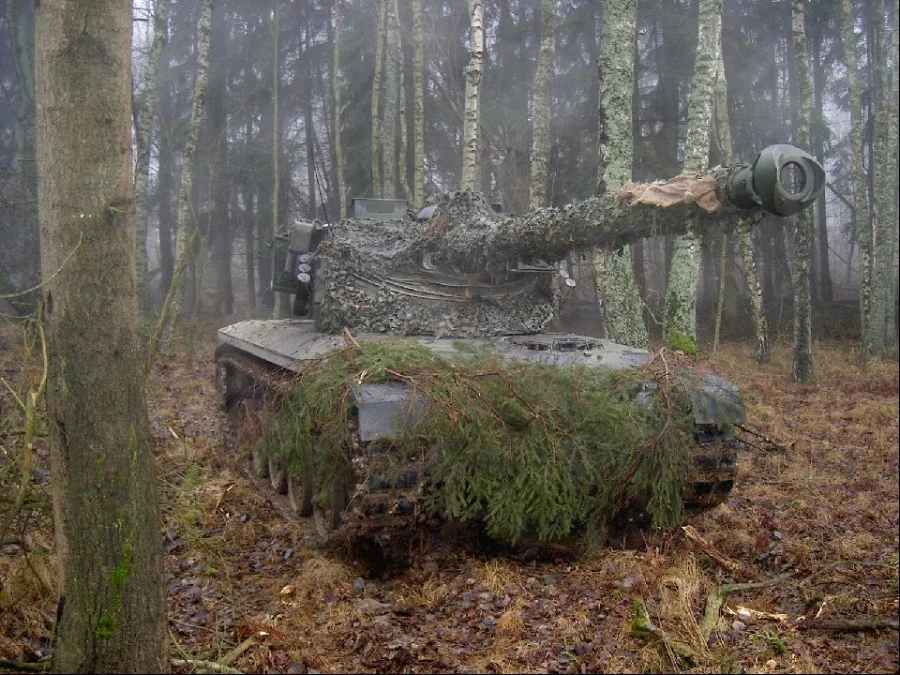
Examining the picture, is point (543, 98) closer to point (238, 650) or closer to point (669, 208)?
point (669, 208)

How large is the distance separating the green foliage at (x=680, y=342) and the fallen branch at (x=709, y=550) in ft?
13.0

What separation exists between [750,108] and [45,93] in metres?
19.8

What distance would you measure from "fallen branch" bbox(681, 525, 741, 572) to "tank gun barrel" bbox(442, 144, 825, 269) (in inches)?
81.9

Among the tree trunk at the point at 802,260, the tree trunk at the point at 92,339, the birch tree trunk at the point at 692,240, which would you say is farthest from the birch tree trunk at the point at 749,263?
the tree trunk at the point at 92,339

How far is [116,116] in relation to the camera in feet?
11.8

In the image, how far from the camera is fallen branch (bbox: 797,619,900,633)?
4346 mm

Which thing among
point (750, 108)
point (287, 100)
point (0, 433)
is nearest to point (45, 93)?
point (0, 433)

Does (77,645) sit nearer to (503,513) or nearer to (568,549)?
(503,513)

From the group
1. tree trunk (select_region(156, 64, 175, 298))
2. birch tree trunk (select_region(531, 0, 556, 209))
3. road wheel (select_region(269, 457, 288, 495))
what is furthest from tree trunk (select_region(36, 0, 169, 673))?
tree trunk (select_region(156, 64, 175, 298))

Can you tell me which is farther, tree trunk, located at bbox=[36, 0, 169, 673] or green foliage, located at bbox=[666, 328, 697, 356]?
green foliage, located at bbox=[666, 328, 697, 356]

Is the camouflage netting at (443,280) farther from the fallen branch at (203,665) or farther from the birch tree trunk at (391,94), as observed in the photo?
the birch tree trunk at (391,94)

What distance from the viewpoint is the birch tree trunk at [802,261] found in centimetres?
1352

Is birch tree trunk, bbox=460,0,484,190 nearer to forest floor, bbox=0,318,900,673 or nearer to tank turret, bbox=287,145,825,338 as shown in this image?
tank turret, bbox=287,145,825,338

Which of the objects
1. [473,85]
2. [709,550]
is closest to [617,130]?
[473,85]
